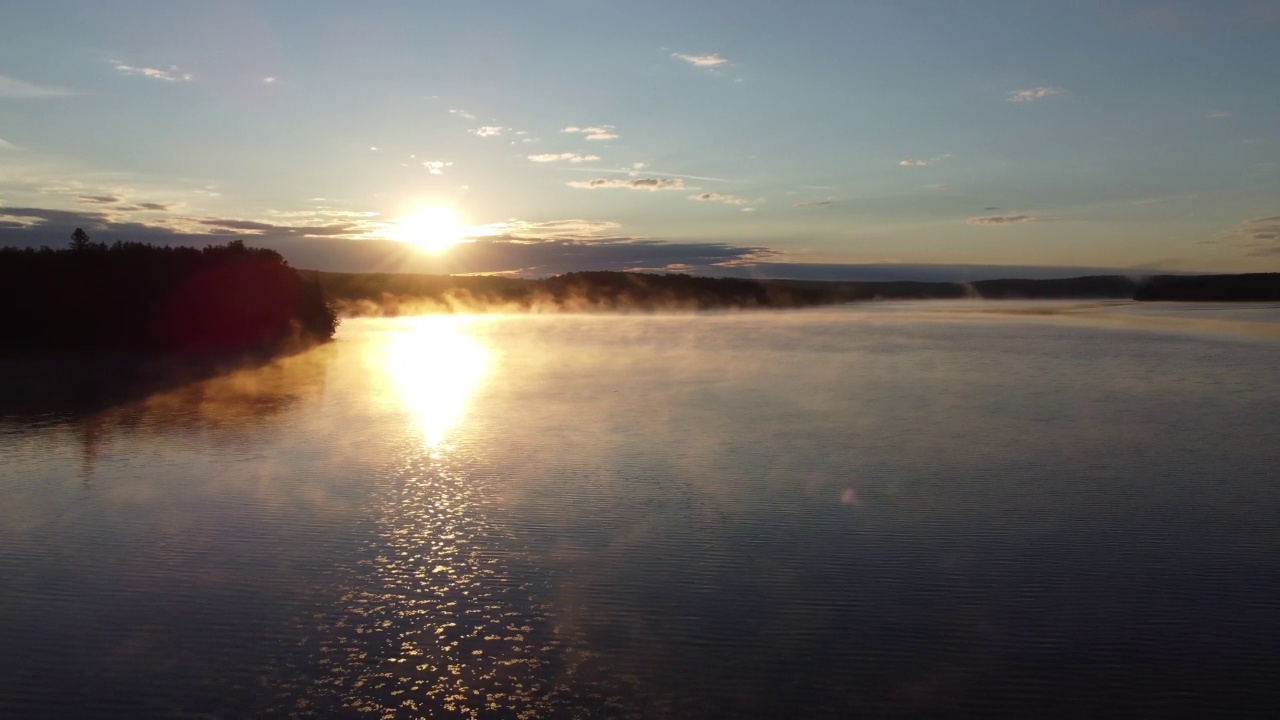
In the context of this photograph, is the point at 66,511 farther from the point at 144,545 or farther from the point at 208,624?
the point at 208,624

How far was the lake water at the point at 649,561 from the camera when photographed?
6441mm

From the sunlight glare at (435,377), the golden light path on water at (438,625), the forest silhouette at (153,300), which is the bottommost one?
the sunlight glare at (435,377)

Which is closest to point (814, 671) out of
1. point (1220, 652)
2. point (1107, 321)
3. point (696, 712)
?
point (696, 712)

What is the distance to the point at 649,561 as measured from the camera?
9.16 metres

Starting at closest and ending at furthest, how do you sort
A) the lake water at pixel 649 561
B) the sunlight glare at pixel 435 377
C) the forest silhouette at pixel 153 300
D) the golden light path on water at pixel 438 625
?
1. the golden light path on water at pixel 438 625
2. the lake water at pixel 649 561
3. the sunlight glare at pixel 435 377
4. the forest silhouette at pixel 153 300

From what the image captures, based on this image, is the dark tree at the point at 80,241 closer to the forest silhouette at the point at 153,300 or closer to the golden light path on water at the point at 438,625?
the forest silhouette at the point at 153,300

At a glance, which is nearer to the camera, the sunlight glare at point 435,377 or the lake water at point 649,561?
the lake water at point 649,561

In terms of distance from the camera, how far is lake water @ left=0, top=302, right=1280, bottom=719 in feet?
21.1

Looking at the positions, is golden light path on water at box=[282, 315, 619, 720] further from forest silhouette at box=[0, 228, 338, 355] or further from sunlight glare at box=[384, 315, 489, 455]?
forest silhouette at box=[0, 228, 338, 355]

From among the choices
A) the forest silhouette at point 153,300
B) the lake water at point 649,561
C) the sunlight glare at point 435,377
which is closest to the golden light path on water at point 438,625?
the lake water at point 649,561

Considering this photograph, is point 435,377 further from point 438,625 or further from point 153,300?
point 438,625

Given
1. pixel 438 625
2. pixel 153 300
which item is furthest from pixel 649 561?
pixel 153 300

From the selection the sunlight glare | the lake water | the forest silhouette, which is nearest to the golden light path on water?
the lake water

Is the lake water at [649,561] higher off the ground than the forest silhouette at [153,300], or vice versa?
the forest silhouette at [153,300]
